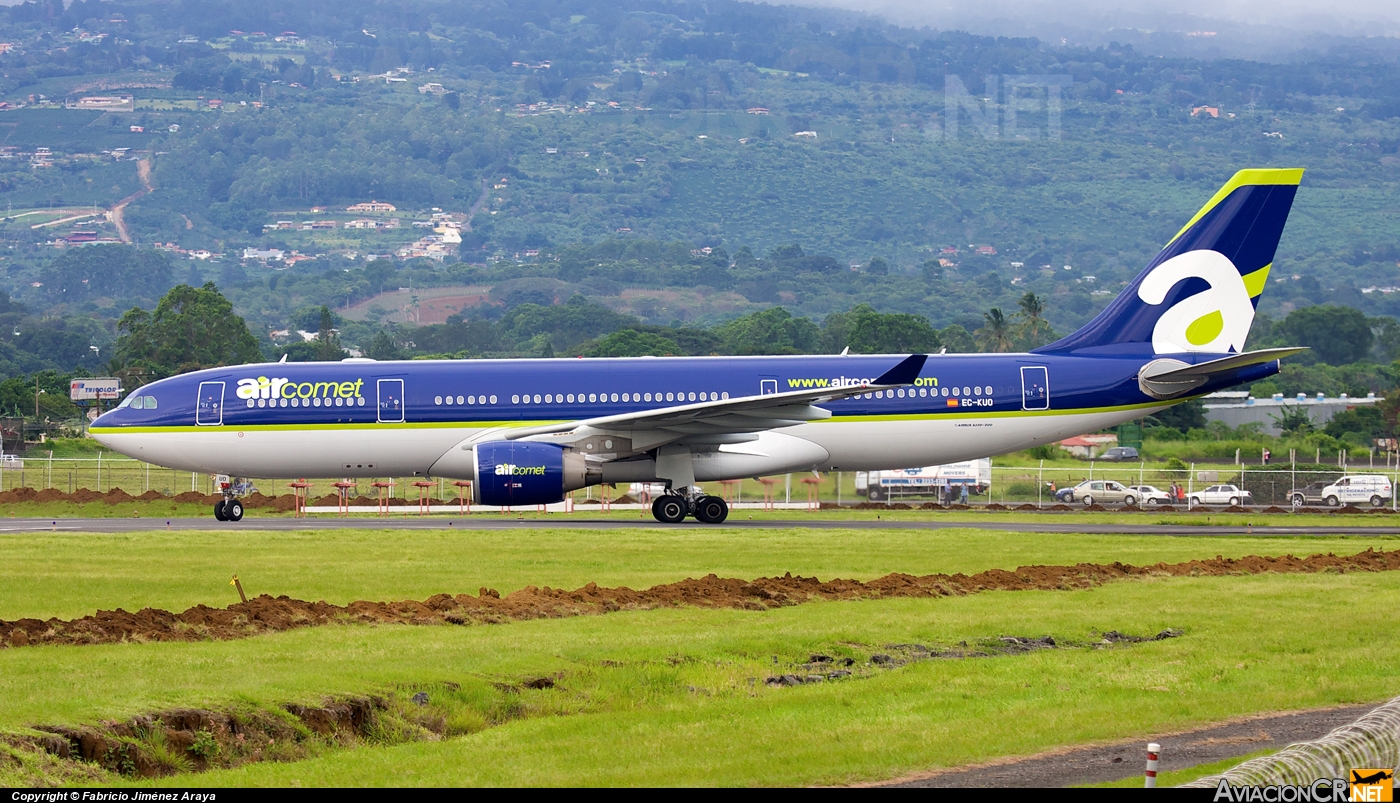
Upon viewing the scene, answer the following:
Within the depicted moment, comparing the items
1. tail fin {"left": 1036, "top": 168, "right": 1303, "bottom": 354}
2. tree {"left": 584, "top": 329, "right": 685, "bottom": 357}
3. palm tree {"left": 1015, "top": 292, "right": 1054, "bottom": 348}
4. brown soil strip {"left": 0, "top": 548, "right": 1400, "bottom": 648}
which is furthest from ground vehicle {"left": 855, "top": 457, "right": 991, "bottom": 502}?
palm tree {"left": 1015, "top": 292, "right": 1054, "bottom": 348}

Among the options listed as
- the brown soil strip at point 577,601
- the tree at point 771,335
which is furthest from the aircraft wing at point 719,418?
the tree at point 771,335

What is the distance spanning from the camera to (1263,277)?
39.9 metres

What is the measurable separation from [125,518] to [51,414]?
66851 mm

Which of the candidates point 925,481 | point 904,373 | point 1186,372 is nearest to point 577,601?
point 904,373

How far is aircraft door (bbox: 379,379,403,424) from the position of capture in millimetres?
36969

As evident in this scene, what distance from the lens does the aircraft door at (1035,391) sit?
3850cm

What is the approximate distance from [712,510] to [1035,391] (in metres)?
8.41

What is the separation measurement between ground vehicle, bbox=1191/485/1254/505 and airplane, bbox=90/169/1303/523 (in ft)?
56.9

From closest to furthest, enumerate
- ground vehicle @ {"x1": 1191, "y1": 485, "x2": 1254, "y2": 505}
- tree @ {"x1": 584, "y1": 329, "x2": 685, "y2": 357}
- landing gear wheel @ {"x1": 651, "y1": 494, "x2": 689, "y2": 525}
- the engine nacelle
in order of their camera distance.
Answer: the engine nacelle < landing gear wheel @ {"x1": 651, "y1": 494, "x2": 689, "y2": 525} < ground vehicle @ {"x1": 1191, "y1": 485, "x2": 1254, "y2": 505} < tree @ {"x1": 584, "y1": 329, "x2": 685, "y2": 357}

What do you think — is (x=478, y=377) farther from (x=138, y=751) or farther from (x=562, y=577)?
(x=138, y=751)

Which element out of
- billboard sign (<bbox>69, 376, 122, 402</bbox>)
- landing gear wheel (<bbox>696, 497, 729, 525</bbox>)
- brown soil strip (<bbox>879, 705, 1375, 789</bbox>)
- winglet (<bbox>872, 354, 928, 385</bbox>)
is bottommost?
brown soil strip (<bbox>879, 705, 1375, 789</bbox>)

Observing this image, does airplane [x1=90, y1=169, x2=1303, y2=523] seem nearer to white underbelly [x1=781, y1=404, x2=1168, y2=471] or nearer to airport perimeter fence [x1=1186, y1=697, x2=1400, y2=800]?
white underbelly [x1=781, y1=404, x2=1168, y2=471]

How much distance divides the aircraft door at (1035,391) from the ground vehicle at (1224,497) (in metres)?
18.8

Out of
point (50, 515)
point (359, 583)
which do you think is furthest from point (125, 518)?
point (359, 583)
